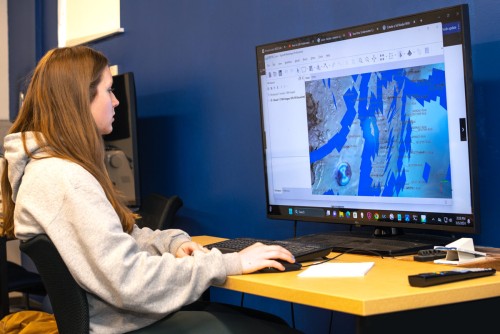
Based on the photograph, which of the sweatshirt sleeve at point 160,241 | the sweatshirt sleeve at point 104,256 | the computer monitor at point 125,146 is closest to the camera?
the sweatshirt sleeve at point 104,256

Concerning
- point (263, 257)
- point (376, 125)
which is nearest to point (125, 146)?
point (376, 125)

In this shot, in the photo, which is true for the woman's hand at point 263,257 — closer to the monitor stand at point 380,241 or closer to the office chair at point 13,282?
the monitor stand at point 380,241

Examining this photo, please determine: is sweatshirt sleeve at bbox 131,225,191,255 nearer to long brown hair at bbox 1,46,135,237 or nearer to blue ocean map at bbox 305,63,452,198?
long brown hair at bbox 1,46,135,237

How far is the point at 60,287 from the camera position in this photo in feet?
5.22

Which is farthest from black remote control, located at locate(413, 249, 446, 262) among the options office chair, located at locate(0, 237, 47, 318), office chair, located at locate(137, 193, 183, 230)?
office chair, located at locate(0, 237, 47, 318)

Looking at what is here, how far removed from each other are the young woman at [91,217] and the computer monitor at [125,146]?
1291 mm

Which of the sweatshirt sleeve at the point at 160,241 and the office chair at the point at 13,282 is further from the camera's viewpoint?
the office chair at the point at 13,282

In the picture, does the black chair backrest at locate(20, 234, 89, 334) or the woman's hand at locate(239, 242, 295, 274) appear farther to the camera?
the woman's hand at locate(239, 242, 295, 274)

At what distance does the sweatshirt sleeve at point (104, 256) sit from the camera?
5.18 ft

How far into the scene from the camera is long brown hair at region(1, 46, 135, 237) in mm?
1762

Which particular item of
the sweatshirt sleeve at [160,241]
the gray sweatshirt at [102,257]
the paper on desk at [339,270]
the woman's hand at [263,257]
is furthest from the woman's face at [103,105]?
the paper on desk at [339,270]

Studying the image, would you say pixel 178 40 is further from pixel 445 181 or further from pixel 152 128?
pixel 445 181

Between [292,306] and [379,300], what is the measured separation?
1.38 metres

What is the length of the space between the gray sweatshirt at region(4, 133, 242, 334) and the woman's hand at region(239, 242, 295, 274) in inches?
0.9
